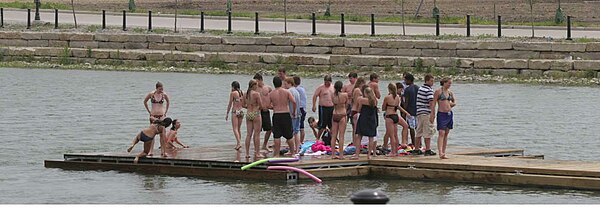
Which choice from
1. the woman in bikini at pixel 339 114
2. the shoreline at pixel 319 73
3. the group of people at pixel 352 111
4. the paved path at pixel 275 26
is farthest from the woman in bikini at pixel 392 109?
the paved path at pixel 275 26

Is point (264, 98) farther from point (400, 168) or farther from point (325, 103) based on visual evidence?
point (400, 168)

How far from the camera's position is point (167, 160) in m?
24.9

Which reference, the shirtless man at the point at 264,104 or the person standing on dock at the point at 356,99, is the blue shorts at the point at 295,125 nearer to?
the shirtless man at the point at 264,104

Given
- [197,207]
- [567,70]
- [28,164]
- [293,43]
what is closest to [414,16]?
[293,43]

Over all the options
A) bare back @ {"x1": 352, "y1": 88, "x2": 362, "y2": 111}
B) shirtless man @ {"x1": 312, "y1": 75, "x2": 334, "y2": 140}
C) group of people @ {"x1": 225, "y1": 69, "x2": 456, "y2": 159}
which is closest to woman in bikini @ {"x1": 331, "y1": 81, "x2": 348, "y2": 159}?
group of people @ {"x1": 225, "y1": 69, "x2": 456, "y2": 159}

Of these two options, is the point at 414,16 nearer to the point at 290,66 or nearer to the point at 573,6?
the point at 573,6

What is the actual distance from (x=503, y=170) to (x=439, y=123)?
115 centimetres

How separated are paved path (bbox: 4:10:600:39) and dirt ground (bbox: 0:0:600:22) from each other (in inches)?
181

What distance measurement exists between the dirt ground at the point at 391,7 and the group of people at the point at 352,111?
3066 centimetres

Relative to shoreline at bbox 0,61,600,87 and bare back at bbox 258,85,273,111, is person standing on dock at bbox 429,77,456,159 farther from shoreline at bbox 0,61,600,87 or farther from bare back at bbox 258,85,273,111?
shoreline at bbox 0,61,600,87

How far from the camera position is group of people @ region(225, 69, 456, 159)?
23781 millimetres

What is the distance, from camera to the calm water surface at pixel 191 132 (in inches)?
894

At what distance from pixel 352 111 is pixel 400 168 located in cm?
112

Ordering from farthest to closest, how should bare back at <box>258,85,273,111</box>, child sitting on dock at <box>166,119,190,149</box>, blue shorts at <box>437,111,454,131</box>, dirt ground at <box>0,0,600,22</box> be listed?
dirt ground at <box>0,0,600,22</box> → child sitting on dock at <box>166,119,190,149</box> → bare back at <box>258,85,273,111</box> → blue shorts at <box>437,111,454,131</box>
